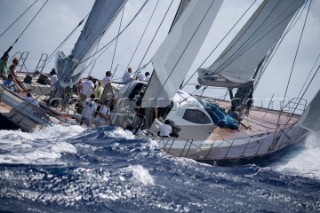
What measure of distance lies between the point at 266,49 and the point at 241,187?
8.81 meters

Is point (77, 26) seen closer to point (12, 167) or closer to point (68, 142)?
point (68, 142)

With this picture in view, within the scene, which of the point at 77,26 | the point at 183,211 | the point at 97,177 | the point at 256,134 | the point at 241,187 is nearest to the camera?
the point at 183,211

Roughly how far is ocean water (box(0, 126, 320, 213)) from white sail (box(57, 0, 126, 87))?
1.95 metres

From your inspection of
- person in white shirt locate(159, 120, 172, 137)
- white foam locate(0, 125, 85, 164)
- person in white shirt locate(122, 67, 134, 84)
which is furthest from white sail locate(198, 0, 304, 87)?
white foam locate(0, 125, 85, 164)

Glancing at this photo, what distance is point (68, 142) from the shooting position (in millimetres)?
8602

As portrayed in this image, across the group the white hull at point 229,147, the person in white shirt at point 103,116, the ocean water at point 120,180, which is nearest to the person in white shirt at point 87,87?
the person in white shirt at point 103,116

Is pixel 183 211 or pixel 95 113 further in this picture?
pixel 95 113

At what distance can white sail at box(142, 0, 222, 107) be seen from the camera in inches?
410

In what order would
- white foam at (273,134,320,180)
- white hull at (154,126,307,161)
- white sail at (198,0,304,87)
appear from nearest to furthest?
1. white hull at (154,126,307,161)
2. white foam at (273,134,320,180)
3. white sail at (198,0,304,87)

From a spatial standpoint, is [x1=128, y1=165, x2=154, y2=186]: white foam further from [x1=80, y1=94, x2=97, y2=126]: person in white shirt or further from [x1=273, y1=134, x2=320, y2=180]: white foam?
[x1=273, y1=134, x2=320, y2=180]: white foam

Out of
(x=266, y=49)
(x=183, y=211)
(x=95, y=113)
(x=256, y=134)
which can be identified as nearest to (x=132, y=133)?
(x=95, y=113)

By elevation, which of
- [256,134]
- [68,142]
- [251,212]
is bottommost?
[68,142]

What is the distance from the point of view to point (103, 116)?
10633mm

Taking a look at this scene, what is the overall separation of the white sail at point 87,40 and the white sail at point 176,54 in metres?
1.98
